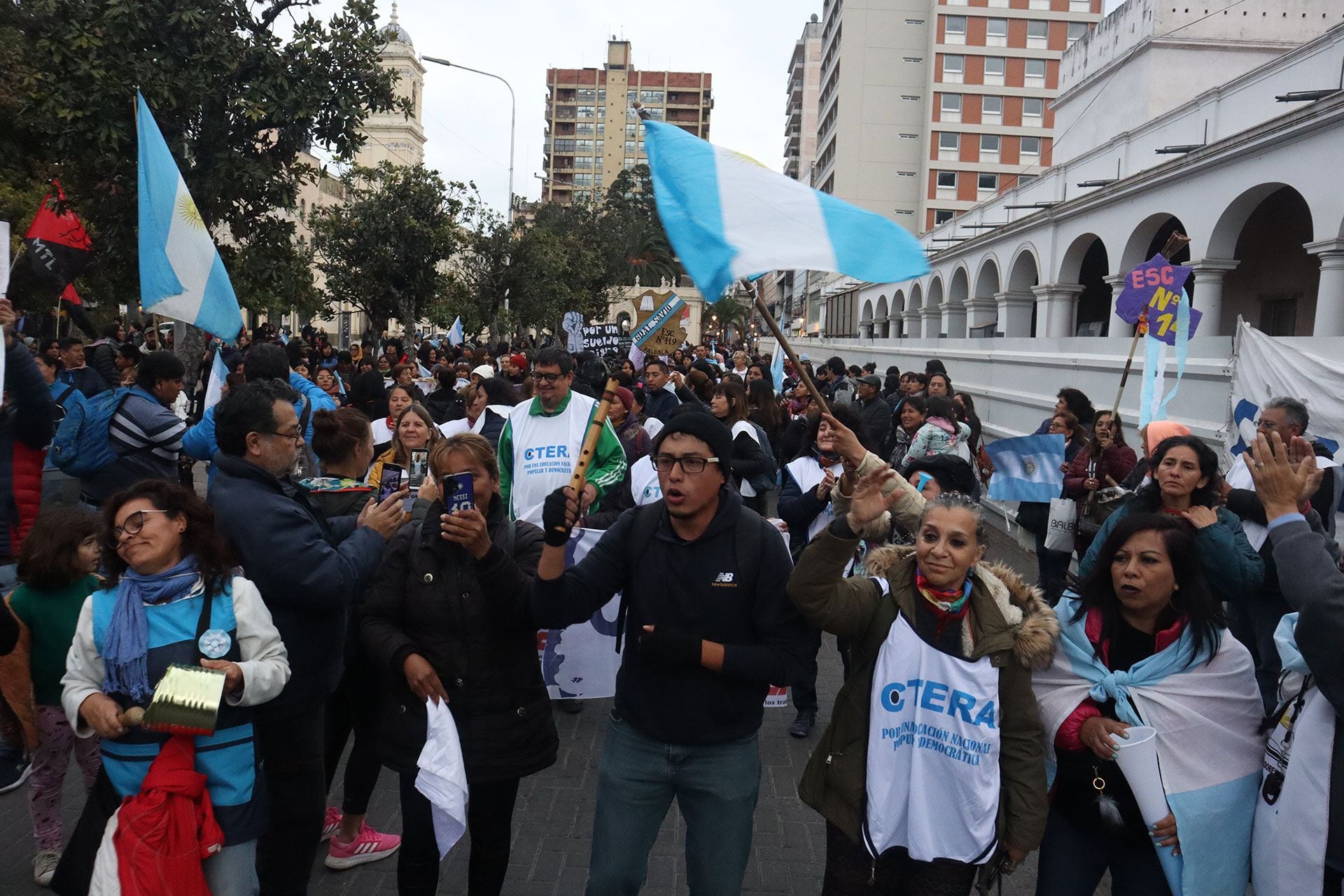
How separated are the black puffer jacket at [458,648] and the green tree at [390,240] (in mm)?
21305

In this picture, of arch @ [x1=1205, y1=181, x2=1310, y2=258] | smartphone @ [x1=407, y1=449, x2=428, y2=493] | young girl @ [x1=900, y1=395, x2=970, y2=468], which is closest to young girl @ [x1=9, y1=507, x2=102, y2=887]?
smartphone @ [x1=407, y1=449, x2=428, y2=493]

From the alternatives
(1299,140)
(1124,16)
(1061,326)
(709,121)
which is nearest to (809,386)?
(1299,140)

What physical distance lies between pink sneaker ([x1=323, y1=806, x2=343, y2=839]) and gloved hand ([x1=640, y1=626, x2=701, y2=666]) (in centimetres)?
230

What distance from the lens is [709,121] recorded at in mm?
141125

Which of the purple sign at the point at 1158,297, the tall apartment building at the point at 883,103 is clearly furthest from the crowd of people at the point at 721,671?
the tall apartment building at the point at 883,103

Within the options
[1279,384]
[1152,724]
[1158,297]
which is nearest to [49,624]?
[1152,724]

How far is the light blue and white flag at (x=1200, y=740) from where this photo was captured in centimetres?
306

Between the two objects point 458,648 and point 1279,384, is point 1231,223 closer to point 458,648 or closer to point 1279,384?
point 1279,384

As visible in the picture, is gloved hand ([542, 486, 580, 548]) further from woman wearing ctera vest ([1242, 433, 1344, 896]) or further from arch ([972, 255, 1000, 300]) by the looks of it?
arch ([972, 255, 1000, 300])

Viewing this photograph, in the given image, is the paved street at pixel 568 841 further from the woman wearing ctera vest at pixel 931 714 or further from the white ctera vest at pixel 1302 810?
the white ctera vest at pixel 1302 810

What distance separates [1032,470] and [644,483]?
3.12 metres

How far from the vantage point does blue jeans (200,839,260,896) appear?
10.1ft

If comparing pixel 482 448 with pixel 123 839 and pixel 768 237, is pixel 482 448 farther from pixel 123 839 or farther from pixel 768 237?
pixel 123 839

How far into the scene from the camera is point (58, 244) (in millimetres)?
9375
